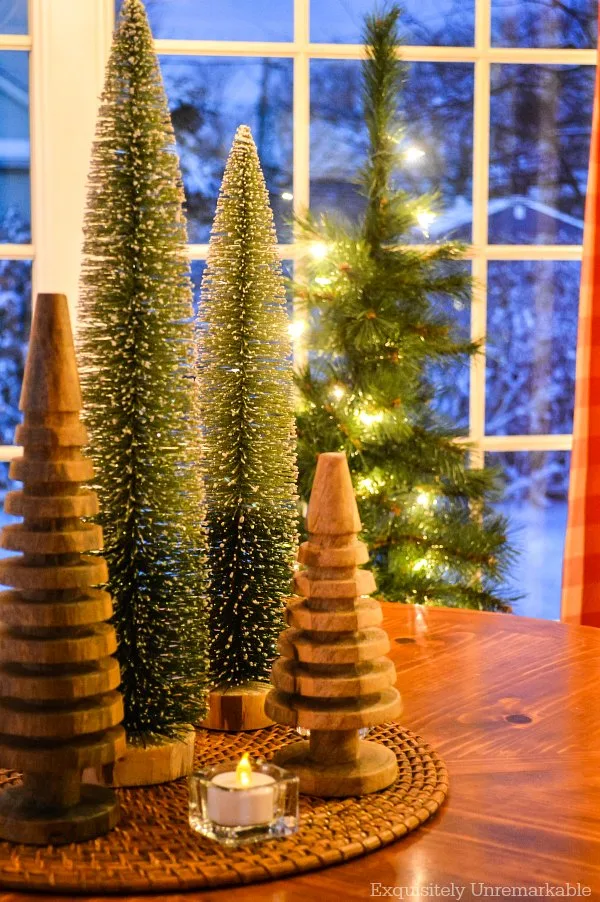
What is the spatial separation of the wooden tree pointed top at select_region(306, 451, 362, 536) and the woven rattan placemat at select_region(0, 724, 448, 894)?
0.63ft

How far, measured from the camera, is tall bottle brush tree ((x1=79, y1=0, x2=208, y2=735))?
32.6 inches

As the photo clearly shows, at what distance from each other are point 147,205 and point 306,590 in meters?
0.30

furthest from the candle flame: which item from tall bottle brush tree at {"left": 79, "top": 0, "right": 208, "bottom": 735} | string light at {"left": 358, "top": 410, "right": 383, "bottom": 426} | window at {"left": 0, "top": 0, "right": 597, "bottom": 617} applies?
window at {"left": 0, "top": 0, "right": 597, "bottom": 617}

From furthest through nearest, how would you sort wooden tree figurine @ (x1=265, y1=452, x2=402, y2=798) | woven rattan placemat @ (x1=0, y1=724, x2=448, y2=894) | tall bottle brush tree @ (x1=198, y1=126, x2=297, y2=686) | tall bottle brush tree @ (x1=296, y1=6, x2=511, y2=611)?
tall bottle brush tree @ (x1=296, y1=6, x2=511, y2=611) → tall bottle brush tree @ (x1=198, y1=126, x2=297, y2=686) → wooden tree figurine @ (x1=265, y1=452, x2=402, y2=798) → woven rattan placemat @ (x1=0, y1=724, x2=448, y2=894)

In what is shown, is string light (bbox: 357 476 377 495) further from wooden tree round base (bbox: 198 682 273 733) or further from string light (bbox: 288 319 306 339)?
wooden tree round base (bbox: 198 682 273 733)

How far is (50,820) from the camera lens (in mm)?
739

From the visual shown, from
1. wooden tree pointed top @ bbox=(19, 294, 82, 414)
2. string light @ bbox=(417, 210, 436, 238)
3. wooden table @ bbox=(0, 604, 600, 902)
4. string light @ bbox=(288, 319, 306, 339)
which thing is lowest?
wooden table @ bbox=(0, 604, 600, 902)

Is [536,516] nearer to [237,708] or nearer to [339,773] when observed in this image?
[237,708]

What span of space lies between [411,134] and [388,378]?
0.82m

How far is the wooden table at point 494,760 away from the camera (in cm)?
70

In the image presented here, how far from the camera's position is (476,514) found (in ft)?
8.59

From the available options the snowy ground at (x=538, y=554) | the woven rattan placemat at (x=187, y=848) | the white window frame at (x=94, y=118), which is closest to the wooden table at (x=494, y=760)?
the woven rattan placemat at (x=187, y=848)

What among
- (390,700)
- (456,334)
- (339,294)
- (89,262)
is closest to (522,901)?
(390,700)

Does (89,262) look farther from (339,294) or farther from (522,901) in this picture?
(339,294)
